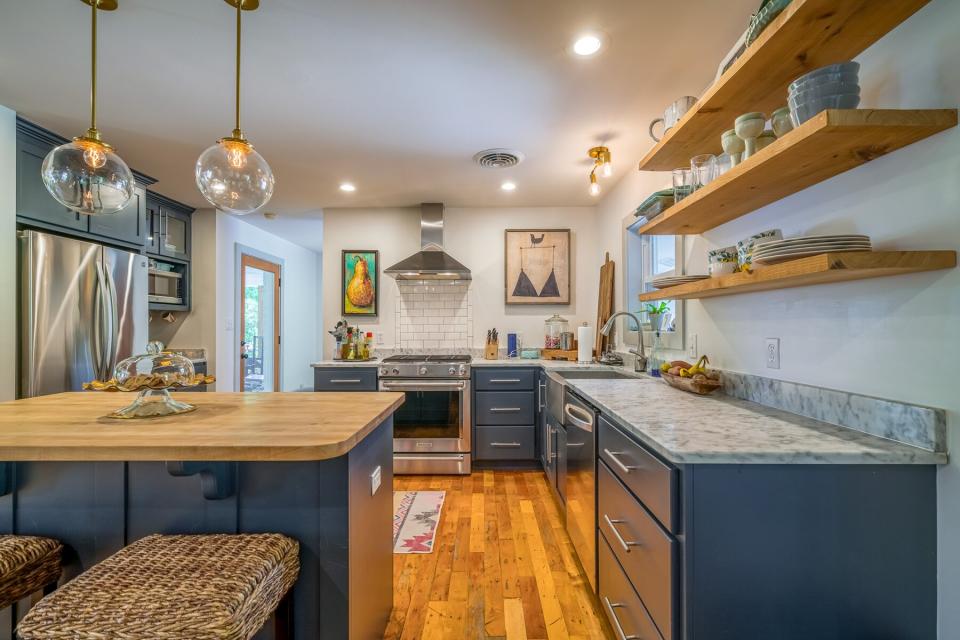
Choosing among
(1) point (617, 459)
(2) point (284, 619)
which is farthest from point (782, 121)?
(2) point (284, 619)

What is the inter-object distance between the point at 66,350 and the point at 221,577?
2679mm

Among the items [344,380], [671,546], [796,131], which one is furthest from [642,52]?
[344,380]

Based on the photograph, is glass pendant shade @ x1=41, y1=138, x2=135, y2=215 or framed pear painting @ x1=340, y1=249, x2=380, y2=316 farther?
framed pear painting @ x1=340, y1=249, x2=380, y2=316

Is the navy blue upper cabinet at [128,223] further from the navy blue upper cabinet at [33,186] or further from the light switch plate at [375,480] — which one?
the light switch plate at [375,480]

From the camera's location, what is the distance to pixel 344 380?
3.60m

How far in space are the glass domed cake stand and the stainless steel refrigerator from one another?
5.85 ft

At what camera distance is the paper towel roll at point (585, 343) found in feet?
11.4

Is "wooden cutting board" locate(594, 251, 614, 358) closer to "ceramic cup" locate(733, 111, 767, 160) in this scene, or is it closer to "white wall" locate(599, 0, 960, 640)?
"white wall" locate(599, 0, 960, 640)

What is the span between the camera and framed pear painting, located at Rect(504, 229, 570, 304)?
421 centimetres

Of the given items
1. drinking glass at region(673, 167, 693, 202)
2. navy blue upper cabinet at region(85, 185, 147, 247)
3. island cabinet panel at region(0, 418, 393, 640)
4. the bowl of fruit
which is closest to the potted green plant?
the bowl of fruit

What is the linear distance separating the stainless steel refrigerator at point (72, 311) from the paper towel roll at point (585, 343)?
349 centimetres

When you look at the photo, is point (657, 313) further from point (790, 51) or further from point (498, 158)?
point (790, 51)

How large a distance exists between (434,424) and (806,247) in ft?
9.45

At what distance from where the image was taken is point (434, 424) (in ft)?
11.5
